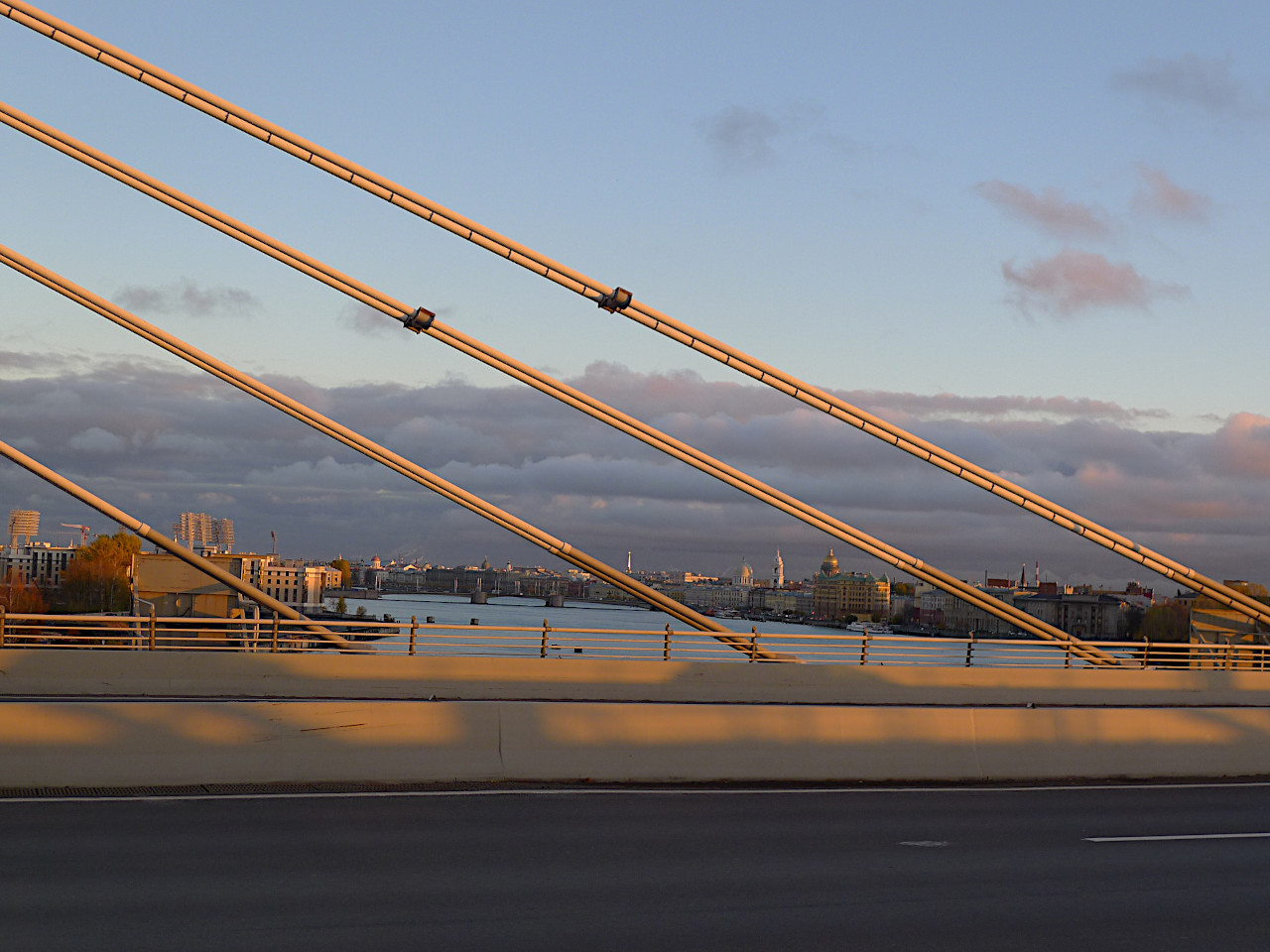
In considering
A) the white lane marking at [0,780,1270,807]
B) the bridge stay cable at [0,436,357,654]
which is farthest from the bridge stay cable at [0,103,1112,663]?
the white lane marking at [0,780,1270,807]

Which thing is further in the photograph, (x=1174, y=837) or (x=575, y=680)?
(x=575, y=680)

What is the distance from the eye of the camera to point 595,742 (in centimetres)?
1260

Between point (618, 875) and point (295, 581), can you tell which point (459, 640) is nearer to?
point (618, 875)

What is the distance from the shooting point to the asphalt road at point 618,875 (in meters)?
6.89

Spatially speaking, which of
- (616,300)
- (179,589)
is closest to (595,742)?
(616,300)

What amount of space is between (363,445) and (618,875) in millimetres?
16921

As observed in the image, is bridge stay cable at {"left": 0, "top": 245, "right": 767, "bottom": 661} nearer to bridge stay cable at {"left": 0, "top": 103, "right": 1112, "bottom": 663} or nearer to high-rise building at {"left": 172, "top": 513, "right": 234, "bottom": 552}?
bridge stay cable at {"left": 0, "top": 103, "right": 1112, "bottom": 663}

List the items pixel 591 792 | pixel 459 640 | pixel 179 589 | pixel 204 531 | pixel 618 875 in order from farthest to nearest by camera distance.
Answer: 1. pixel 204 531
2. pixel 179 589
3. pixel 459 640
4. pixel 591 792
5. pixel 618 875

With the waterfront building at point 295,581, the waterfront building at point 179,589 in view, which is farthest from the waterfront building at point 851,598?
the waterfront building at point 179,589

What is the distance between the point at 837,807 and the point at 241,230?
57.4 feet

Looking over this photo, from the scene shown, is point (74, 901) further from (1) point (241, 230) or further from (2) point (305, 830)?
(1) point (241, 230)

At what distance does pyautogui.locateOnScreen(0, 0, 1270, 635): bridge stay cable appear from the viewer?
77.5 ft

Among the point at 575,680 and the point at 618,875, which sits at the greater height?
the point at 618,875

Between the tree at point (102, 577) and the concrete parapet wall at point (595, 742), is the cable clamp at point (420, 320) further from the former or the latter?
the tree at point (102, 577)
